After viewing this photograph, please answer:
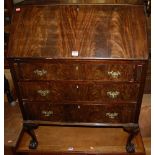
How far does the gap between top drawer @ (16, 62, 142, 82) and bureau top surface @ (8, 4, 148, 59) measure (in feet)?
0.22

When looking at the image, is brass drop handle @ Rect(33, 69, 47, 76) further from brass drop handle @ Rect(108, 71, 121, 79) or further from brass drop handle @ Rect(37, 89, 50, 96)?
brass drop handle @ Rect(108, 71, 121, 79)

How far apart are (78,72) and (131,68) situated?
15.0 inches

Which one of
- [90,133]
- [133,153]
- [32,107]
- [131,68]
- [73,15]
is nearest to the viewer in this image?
[131,68]

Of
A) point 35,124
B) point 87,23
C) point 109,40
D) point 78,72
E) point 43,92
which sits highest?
point 87,23

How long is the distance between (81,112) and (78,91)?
219mm

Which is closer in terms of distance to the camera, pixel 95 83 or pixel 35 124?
pixel 95 83

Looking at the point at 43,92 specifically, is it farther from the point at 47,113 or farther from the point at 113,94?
the point at 113,94

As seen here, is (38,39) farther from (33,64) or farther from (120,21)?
(120,21)

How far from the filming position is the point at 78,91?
1.88 metres

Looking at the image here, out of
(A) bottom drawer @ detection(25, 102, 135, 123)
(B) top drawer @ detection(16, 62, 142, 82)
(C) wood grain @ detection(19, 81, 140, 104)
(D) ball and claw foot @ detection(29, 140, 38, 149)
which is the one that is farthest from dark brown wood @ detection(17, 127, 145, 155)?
(B) top drawer @ detection(16, 62, 142, 82)

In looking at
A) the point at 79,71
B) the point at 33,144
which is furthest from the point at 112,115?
the point at 33,144

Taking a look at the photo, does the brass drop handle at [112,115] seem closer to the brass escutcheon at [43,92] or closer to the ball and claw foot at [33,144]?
the brass escutcheon at [43,92]

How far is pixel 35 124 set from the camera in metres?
2.10

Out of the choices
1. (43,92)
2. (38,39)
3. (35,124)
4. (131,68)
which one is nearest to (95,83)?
(131,68)
